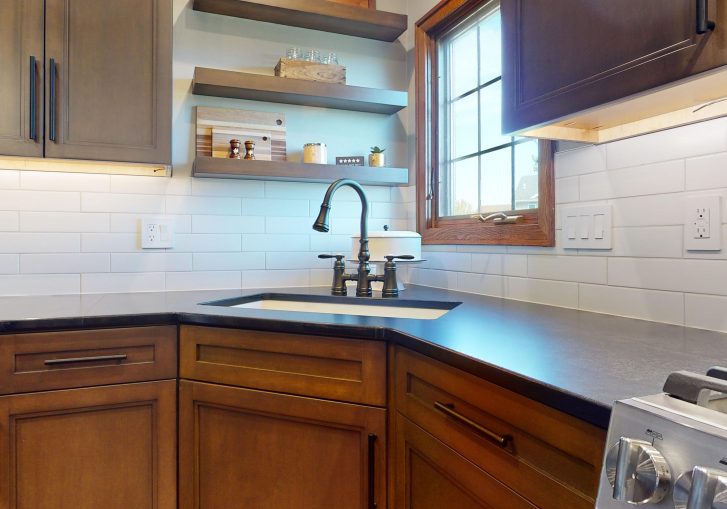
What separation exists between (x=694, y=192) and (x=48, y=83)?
75.1 inches

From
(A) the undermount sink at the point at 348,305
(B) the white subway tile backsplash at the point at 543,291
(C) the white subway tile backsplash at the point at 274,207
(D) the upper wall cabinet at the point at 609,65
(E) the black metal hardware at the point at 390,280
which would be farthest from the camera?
(C) the white subway tile backsplash at the point at 274,207

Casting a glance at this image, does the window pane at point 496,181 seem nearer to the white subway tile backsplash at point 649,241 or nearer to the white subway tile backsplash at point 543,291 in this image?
the white subway tile backsplash at point 543,291

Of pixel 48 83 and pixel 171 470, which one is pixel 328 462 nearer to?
pixel 171 470

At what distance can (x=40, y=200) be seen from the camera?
6.13ft

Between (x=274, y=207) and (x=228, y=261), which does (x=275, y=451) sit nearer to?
(x=228, y=261)

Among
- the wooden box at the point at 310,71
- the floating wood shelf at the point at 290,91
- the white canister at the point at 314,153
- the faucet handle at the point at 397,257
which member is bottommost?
the faucet handle at the point at 397,257

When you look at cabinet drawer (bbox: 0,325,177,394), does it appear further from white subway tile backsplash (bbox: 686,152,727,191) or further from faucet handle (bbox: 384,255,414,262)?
white subway tile backsplash (bbox: 686,152,727,191)

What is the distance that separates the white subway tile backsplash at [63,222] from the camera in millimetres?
1856

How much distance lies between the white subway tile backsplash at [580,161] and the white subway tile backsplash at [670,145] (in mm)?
25

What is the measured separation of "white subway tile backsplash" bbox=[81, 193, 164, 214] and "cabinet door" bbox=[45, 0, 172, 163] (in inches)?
11.4

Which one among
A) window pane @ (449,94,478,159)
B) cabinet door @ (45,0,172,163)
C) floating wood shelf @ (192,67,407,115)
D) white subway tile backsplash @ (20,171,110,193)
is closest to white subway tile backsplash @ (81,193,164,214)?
white subway tile backsplash @ (20,171,110,193)

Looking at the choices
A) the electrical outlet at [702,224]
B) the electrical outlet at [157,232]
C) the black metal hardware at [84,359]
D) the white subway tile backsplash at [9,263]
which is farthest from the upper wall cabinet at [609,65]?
the white subway tile backsplash at [9,263]

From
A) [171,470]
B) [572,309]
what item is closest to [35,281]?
[171,470]

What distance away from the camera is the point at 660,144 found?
1.20 metres
